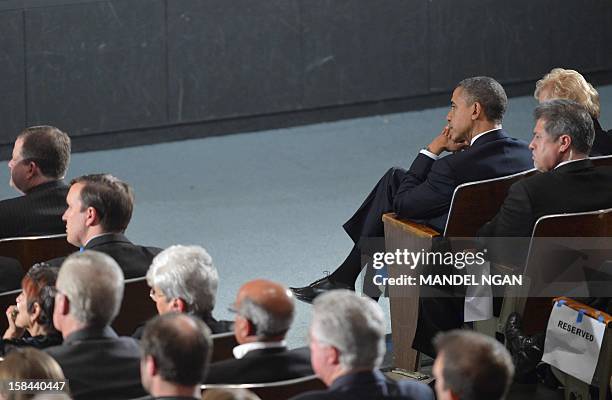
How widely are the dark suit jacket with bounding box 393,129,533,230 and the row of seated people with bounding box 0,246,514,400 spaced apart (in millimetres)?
1635

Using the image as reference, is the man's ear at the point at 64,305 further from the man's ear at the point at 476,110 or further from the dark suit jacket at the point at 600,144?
the dark suit jacket at the point at 600,144

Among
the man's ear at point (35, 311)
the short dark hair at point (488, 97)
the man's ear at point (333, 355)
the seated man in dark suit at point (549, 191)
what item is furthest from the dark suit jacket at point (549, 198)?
the man's ear at point (35, 311)

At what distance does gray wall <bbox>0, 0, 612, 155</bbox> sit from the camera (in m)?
9.05

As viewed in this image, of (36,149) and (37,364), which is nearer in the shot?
(37,364)

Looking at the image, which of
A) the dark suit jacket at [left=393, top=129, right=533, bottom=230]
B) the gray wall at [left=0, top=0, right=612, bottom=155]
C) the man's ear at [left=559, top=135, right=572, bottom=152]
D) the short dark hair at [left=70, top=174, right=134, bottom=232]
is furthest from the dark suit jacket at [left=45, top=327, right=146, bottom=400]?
the gray wall at [left=0, top=0, right=612, bottom=155]

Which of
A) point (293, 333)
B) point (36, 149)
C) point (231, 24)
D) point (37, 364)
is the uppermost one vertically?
point (231, 24)

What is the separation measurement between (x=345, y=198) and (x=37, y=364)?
5.14 metres

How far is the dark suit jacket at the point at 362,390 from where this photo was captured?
3.44m

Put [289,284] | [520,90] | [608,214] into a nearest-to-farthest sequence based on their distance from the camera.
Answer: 1. [608,214]
2. [289,284]
3. [520,90]

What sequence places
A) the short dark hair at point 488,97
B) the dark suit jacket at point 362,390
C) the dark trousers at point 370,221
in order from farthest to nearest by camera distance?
the dark trousers at point 370,221, the short dark hair at point 488,97, the dark suit jacket at point 362,390

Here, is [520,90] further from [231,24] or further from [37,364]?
[37,364]

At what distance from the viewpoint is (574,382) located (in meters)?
4.91

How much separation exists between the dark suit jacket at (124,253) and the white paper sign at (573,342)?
5.00 feet

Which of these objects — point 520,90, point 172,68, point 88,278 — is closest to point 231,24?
point 172,68
